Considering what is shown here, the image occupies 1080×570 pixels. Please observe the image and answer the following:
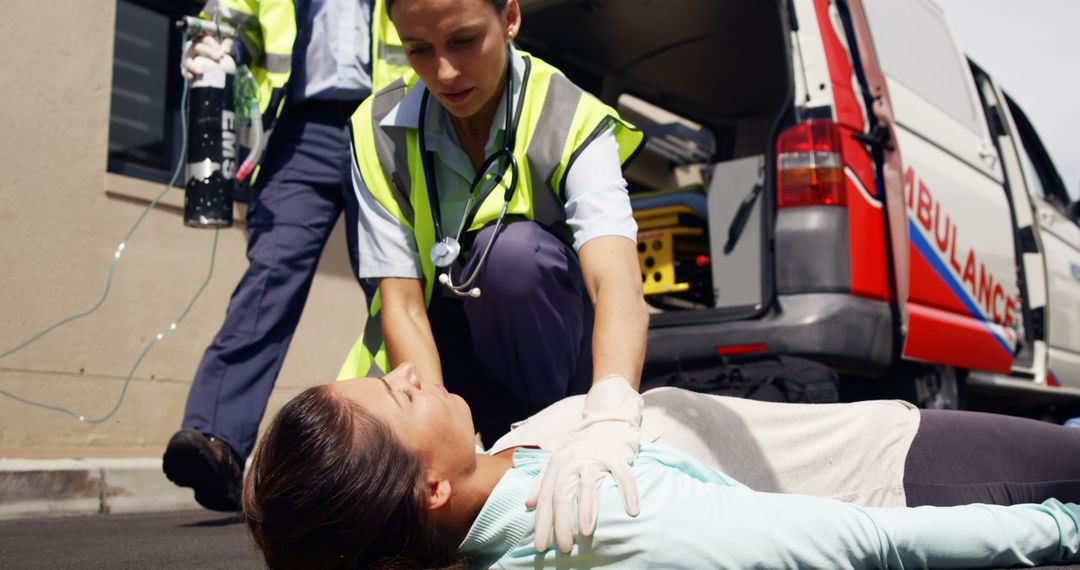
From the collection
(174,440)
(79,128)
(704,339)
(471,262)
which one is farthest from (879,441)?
(79,128)

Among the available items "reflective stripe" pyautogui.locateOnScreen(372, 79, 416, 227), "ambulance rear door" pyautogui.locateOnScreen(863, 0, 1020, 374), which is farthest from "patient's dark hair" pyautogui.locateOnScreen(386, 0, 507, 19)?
"ambulance rear door" pyautogui.locateOnScreen(863, 0, 1020, 374)

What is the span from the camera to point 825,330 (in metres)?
3.49

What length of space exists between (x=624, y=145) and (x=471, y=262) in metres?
0.44

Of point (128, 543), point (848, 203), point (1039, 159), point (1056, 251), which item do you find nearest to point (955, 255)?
point (848, 203)

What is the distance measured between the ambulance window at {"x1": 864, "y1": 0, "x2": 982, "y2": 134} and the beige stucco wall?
3.52 metres

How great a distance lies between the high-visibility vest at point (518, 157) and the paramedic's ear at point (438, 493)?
2.29ft

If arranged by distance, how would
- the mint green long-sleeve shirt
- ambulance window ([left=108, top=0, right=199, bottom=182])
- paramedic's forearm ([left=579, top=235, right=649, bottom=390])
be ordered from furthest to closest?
ambulance window ([left=108, top=0, right=199, bottom=182])
paramedic's forearm ([left=579, top=235, right=649, bottom=390])
the mint green long-sleeve shirt

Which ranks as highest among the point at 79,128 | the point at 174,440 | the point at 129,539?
the point at 79,128

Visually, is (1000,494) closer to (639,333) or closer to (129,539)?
(639,333)

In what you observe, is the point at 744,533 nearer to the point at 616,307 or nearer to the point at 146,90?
the point at 616,307

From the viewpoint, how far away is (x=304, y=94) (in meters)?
3.45

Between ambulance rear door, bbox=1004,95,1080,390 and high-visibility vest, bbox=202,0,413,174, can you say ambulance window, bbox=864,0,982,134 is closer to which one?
ambulance rear door, bbox=1004,95,1080,390

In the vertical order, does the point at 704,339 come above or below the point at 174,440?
above

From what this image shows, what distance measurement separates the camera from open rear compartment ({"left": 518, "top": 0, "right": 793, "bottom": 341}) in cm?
413
